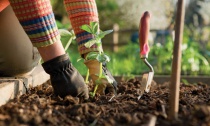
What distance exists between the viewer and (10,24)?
6.88 feet

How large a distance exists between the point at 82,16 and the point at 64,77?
40 cm

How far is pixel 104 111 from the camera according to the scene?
1.48 meters

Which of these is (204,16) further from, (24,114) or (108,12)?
(24,114)

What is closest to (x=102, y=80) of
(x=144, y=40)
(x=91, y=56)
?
(x=91, y=56)

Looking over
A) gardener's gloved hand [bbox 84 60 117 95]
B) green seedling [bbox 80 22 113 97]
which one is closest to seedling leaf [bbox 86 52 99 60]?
green seedling [bbox 80 22 113 97]

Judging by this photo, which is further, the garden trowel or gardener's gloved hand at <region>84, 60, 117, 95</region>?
gardener's gloved hand at <region>84, 60, 117, 95</region>

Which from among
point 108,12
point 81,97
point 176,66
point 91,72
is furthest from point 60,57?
point 108,12

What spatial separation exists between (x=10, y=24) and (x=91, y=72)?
1.63ft

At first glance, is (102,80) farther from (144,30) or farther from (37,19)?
(37,19)

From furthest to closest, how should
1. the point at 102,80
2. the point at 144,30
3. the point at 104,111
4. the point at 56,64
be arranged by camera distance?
1. the point at 102,80
2. the point at 144,30
3. the point at 56,64
4. the point at 104,111

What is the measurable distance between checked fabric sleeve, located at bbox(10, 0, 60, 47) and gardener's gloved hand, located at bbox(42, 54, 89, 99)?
0.08 m

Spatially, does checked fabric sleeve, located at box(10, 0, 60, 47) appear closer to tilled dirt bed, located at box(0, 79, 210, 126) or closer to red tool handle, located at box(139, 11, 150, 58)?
tilled dirt bed, located at box(0, 79, 210, 126)

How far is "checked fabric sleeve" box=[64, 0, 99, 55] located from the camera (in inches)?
75.5

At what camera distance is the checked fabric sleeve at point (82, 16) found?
6.29 feet
